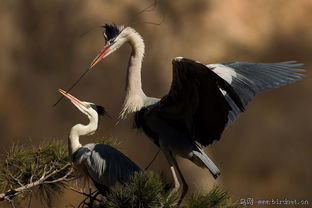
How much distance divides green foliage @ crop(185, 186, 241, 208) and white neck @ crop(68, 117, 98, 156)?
3.12 feet

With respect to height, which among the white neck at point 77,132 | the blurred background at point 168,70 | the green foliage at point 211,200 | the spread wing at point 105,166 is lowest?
the blurred background at point 168,70

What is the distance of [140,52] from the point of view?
3439 millimetres

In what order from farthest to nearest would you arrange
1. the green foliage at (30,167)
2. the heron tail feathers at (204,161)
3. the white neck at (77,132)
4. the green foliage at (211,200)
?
the white neck at (77,132) < the heron tail feathers at (204,161) < the green foliage at (30,167) < the green foliage at (211,200)

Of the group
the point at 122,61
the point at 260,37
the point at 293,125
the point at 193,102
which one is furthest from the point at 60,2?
the point at 193,102

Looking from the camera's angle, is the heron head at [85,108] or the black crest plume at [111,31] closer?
the heron head at [85,108]

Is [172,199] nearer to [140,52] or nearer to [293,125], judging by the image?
[140,52]

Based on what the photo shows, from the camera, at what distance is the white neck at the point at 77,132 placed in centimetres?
320

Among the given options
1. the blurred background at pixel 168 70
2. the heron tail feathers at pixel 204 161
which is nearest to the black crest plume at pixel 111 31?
the heron tail feathers at pixel 204 161

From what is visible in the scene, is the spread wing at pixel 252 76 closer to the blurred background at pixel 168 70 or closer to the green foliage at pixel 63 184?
the green foliage at pixel 63 184

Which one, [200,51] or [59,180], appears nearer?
[59,180]

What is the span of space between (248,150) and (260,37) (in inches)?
33.5

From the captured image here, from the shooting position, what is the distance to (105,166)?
3135mm

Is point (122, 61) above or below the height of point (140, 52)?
below

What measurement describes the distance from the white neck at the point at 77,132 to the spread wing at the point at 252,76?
551 mm
